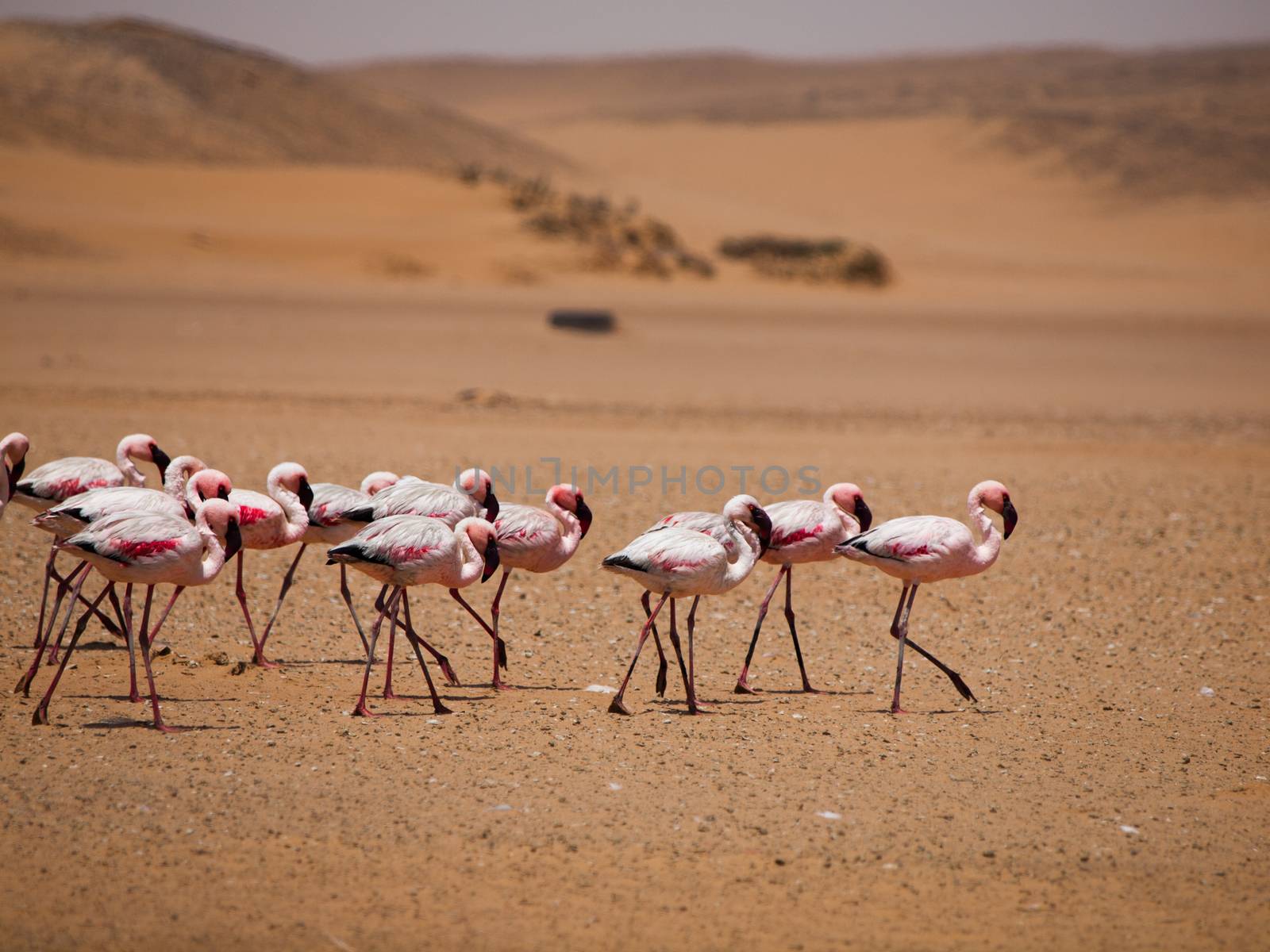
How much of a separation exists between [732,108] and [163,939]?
108 meters

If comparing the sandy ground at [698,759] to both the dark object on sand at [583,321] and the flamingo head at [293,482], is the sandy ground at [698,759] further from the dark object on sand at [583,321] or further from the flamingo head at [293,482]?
the dark object on sand at [583,321]

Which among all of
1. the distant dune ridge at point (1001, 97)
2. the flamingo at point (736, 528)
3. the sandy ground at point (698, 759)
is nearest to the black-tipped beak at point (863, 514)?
the flamingo at point (736, 528)

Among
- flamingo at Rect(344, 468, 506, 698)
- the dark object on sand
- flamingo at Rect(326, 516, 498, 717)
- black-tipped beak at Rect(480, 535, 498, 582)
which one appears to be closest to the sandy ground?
flamingo at Rect(344, 468, 506, 698)

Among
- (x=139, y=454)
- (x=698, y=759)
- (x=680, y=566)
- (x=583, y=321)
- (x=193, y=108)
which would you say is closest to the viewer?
(x=698, y=759)

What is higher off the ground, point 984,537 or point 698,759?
point 984,537

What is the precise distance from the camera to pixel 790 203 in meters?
57.8

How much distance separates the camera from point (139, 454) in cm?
865

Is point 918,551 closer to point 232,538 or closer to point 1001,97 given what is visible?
point 232,538

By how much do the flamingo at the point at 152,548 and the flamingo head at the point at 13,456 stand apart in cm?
118

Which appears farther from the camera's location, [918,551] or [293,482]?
[293,482]

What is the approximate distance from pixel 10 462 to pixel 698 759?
4643 mm

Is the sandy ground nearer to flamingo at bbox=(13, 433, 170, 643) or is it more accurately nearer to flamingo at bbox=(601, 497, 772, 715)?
flamingo at bbox=(601, 497, 772, 715)

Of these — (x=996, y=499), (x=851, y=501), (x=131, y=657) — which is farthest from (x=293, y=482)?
(x=996, y=499)

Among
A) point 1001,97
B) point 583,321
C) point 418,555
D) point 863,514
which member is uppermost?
point 1001,97
